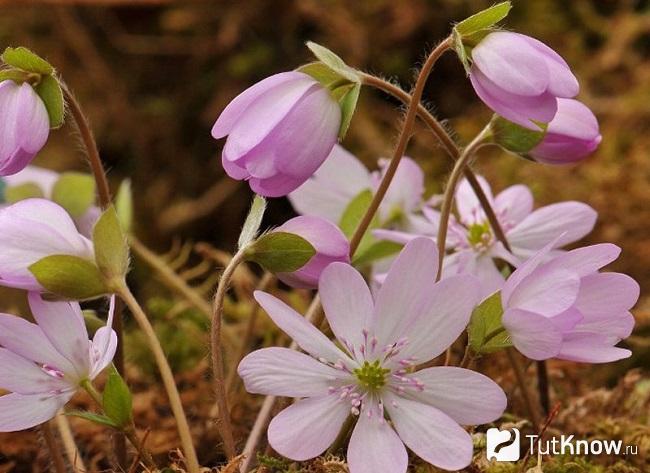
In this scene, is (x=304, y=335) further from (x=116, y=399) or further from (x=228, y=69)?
(x=228, y=69)

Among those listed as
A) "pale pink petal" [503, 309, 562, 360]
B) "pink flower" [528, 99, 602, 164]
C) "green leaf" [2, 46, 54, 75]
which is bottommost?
"pale pink petal" [503, 309, 562, 360]

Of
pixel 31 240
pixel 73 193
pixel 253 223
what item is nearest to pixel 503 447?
pixel 253 223

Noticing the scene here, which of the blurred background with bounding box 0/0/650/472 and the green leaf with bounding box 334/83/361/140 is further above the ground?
the blurred background with bounding box 0/0/650/472

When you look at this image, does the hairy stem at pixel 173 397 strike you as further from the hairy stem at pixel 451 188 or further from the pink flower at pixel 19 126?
the hairy stem at pixel 451 188

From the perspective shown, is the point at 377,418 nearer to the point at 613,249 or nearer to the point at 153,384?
the point at 613,249

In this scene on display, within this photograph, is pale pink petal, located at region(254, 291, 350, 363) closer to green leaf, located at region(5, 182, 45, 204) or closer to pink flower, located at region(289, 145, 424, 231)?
pink flower, located at region(289, 145, 424, 231)

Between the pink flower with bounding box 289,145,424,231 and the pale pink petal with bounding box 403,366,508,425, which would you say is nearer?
the pale pink petal with bounding box 403,366,508,425

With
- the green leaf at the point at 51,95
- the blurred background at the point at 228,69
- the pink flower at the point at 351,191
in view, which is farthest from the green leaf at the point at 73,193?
the blurred background at the point at 228,69

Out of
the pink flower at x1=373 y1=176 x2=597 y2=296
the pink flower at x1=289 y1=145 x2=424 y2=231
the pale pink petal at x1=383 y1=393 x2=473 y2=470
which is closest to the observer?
the pale pink petal at x1=383 y1=393 x2=473 y2=470

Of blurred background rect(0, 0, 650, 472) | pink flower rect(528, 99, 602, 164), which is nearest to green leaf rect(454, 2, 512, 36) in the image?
pink flower rect(528, 99, 602, 164)
